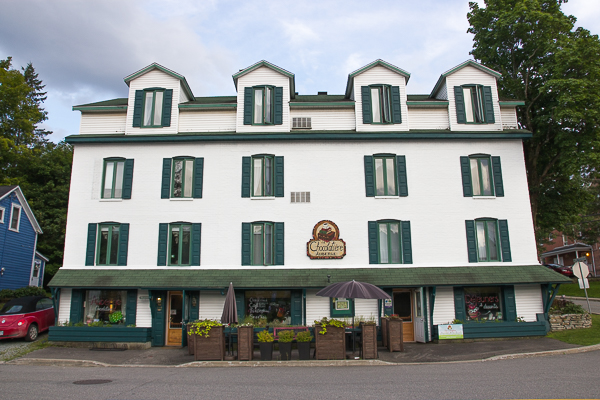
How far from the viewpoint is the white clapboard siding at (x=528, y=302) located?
56.7ft

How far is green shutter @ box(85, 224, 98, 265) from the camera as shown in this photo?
1769cm

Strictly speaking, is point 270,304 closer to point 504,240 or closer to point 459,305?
point 459,305

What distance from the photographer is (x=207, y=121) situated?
19.1m

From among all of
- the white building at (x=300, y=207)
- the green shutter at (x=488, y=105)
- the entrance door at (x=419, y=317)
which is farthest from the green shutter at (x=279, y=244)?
the green shutter at (x=488, y=105)

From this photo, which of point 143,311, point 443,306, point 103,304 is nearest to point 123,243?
point 103,304

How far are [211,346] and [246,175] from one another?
7.38 meters

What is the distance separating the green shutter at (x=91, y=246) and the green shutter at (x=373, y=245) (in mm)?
11461

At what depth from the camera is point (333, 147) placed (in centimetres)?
1867

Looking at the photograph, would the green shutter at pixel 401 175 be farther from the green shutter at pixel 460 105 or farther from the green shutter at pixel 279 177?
the green shutter at pixel 279 177

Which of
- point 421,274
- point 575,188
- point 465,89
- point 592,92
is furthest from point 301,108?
point 575,188

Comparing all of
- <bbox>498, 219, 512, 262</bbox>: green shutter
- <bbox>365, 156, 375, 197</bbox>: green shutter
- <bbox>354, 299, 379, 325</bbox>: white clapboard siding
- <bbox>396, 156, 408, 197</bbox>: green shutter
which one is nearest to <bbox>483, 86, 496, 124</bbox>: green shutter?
<bbox>396, 156, 408, 197</bbox>: green shutter

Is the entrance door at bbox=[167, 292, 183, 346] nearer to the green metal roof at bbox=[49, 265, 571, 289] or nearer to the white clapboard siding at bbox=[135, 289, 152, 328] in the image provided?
the white clapboard siding at bbox=[135, 289, 152, 328]

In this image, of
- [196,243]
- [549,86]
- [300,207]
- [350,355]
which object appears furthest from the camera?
[549,86]

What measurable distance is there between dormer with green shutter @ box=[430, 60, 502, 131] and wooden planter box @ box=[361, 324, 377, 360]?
999 centimetres
